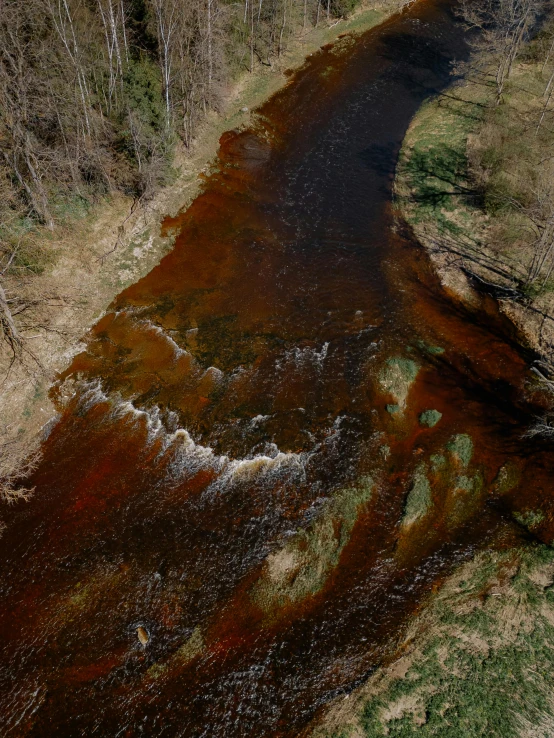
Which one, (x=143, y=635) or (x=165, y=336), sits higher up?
(x=165, y=336)

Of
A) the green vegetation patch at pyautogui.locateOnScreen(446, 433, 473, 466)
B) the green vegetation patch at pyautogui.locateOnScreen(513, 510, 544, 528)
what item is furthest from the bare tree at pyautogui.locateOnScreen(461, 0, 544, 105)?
the green vegetation patch at pyautogui.locateOnScreen(513, 510, 544, 528)

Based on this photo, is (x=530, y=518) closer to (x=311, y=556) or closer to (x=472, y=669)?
(x=472, y=669)

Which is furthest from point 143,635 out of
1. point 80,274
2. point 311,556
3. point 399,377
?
point 80,274

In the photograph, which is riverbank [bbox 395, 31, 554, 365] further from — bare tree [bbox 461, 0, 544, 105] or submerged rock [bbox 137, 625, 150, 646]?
submerged rock [bbox 137, 625, 150, 646]

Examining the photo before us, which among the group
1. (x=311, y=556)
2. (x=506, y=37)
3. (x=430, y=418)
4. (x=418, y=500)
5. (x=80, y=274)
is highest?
(x=506, y=37)

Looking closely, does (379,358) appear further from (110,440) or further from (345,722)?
(345,722)

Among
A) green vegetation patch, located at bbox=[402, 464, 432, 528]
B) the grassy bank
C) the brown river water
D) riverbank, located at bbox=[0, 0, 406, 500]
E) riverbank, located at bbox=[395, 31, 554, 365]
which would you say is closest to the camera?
the grassy bank

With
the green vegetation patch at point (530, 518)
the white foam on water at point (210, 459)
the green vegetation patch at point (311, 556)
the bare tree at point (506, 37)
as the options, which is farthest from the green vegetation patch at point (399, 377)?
the bare tree at point (506, 37)

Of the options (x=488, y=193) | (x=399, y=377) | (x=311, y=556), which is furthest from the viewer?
(x=488, y=193)
